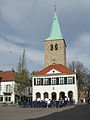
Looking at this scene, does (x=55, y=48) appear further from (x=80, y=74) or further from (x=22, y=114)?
(x=22, y=114)

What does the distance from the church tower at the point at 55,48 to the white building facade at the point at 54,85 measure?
49.4 feet

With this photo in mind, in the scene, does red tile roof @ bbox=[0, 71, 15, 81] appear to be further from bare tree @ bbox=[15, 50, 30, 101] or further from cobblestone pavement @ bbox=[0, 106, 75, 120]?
cobblestone pavement @ bbox=[0, 106, 75, 120]

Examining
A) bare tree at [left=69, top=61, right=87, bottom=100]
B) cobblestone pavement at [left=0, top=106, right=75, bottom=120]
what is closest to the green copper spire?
bare tree at [left=69, top=61, right=87, bottom=100]

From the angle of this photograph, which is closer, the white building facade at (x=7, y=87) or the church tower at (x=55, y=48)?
the white building facade at (x=7, y=87)

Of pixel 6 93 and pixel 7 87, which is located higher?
pixel 7 87

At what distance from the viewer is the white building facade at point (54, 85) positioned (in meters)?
36.4

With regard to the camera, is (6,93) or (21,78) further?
(6,93)

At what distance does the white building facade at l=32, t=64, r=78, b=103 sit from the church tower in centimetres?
1506

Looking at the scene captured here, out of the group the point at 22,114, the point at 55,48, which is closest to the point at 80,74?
the point at 55,48

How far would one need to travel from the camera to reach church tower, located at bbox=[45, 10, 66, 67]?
54.2 m

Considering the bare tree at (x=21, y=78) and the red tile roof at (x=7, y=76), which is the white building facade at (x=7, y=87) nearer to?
the red tile roof at (x=7, y=76)

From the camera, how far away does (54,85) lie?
1475 inches

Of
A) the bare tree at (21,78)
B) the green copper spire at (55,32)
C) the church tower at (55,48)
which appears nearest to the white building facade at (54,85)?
the bare tree at (21,78)

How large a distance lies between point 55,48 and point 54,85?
20.6m
